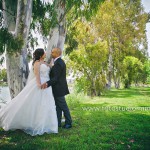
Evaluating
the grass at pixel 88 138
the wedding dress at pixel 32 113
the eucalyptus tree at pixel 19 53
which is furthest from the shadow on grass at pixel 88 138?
the eucalyptus tree at pixel 19 53

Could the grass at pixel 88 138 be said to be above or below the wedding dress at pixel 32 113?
below

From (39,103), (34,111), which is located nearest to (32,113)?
(34,111)

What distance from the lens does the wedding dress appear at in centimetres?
631

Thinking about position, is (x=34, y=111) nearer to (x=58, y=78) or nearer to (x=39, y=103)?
(x=39, y=103)

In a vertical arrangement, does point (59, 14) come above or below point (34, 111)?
above

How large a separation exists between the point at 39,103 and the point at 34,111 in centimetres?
24

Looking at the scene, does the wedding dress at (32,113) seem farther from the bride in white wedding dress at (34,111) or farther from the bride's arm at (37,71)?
the bride's arm at (37,71)

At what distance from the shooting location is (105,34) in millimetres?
29688

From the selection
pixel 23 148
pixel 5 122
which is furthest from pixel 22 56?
pixel 23 148

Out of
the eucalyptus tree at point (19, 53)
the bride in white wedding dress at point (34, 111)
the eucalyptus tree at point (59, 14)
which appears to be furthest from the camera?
the eucalyptus tree at point (59, 14)

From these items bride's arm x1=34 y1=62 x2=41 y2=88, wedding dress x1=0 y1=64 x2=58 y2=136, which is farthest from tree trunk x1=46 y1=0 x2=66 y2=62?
wedding dress x1=0 y1=64 x2=58 y2=136

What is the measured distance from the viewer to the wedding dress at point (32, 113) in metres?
6.31

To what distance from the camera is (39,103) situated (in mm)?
6516

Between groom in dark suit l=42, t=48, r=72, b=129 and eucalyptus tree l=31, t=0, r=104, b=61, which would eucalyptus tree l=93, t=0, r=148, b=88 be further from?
groom in dark suit l=42, t=48, r=72, b=129
